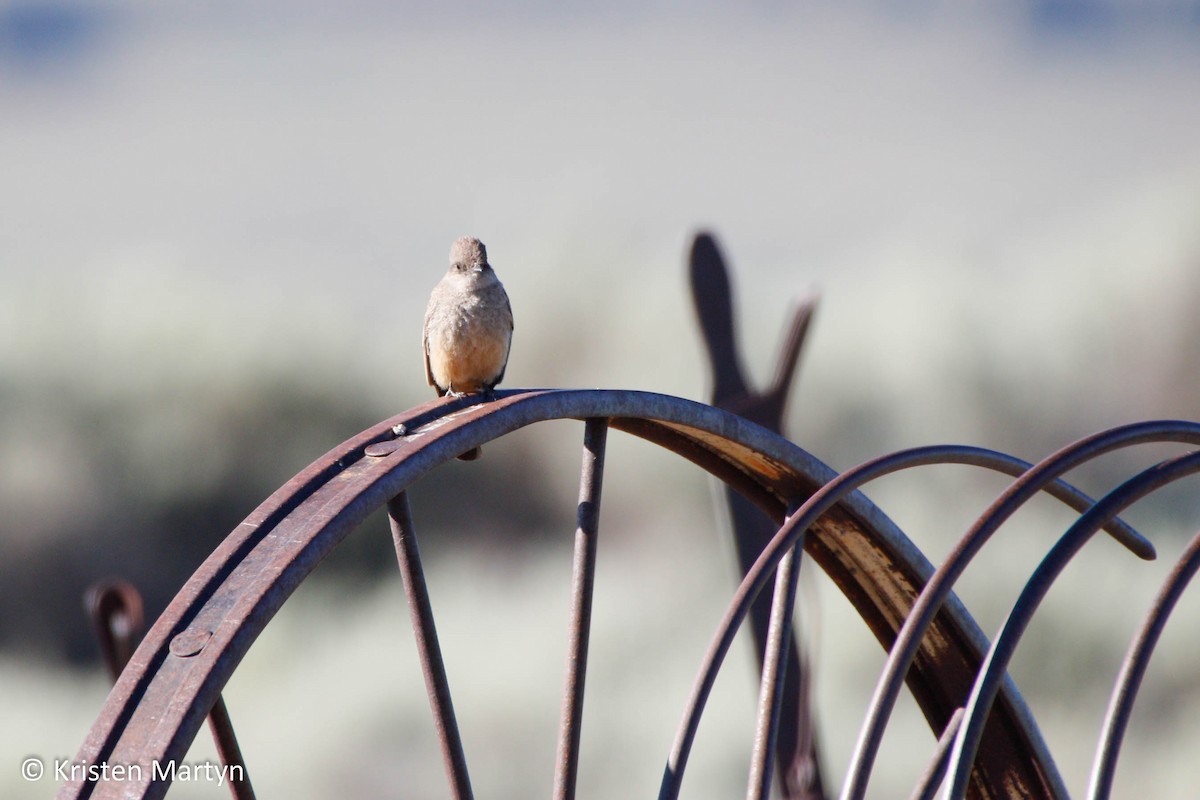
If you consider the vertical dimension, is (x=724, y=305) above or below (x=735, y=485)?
above

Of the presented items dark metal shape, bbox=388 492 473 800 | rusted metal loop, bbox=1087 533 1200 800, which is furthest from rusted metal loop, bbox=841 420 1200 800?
dark metal shape, bbox=388 492 473 800

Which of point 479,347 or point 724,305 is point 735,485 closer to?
point 724,305

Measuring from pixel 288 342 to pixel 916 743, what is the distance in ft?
20.2

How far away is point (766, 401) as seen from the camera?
2.48 meters

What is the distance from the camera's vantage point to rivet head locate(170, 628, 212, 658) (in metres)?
1.26

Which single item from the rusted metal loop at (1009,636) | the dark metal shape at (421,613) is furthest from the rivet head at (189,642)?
the rusted metal loop at (1009,636)

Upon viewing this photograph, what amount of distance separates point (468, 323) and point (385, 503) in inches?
82.3

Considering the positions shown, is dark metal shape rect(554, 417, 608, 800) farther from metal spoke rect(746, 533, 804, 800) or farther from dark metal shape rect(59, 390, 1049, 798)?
metal spoke rect(746, 533, 804, 800)

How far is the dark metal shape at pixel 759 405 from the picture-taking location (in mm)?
2461

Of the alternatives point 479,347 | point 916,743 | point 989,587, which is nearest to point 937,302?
point 989,587

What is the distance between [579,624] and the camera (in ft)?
5.58

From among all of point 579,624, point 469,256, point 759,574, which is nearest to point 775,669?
point 759,574

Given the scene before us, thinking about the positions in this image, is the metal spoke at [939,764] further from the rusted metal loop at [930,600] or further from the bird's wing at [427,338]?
the bird's wing at [427,338]

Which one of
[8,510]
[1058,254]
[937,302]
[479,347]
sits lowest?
[8,510]
